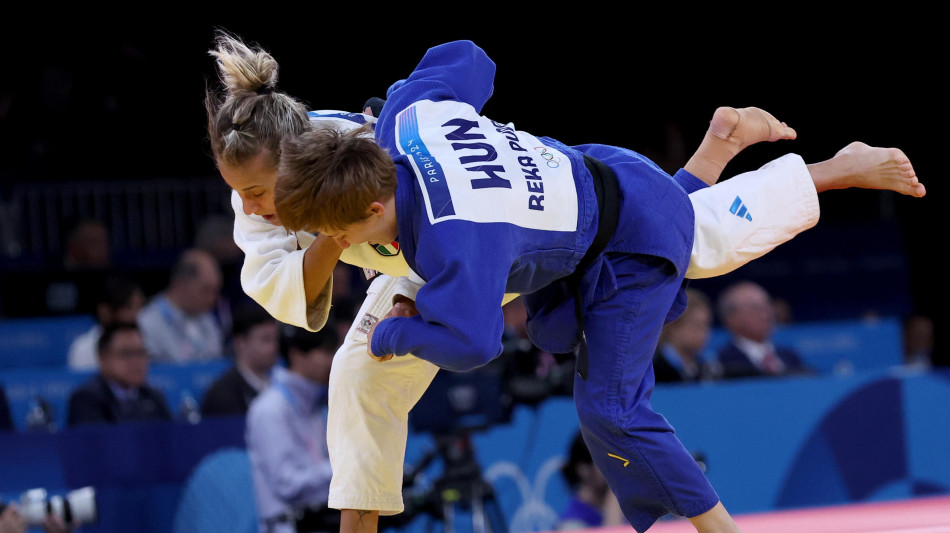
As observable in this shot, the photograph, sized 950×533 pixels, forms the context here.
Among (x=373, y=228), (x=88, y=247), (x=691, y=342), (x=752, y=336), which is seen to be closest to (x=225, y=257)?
(x=88, y=247)

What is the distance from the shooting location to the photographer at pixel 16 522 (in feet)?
10.4

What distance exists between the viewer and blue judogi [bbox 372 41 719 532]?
213 centimetres

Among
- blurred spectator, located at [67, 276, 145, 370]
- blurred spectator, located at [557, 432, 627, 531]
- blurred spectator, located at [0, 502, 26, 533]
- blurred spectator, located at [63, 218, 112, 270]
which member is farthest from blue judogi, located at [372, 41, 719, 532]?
blurred spectator, located at [63, 218, 112, 270]

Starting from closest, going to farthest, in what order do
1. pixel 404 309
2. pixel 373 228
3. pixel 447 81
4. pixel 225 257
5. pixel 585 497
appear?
pixel 373 228 < pixel 404 309 < pixel 447 81 < pixel 585 497 < pixel 225 257

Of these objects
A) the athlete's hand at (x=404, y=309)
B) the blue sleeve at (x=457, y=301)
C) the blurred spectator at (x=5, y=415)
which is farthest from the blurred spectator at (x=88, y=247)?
the blue sleeve at (x=457, y=301)

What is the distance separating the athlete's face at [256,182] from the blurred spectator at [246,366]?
205 cm

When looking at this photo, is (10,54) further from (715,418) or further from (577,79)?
(715,418)

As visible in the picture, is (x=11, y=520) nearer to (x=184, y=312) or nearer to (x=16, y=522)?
(x=16, y=522)

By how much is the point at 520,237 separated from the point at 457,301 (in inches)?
8.9

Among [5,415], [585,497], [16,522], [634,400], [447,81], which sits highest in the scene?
[447,81]

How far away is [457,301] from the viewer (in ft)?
6.82

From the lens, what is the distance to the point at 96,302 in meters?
6.14

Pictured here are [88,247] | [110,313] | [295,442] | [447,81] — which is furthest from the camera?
[88,247]

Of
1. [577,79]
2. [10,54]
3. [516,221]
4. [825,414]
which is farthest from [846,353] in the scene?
[10,54]
